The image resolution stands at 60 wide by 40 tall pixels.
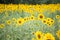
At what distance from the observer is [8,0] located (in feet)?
25.2

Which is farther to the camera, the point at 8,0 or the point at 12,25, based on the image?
the point at 8,0

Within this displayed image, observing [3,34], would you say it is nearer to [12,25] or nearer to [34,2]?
[12,25]

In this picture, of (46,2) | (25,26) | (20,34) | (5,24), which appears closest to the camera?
(20,34)

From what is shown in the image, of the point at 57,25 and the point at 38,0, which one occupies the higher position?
the point at 57,25

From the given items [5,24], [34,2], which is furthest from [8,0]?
[5,24]

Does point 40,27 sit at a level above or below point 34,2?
above

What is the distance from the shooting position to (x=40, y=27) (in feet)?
10.7

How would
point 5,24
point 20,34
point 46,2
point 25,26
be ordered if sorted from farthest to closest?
point 46,2 → point 5,24 → point 25,26 → point 20,34

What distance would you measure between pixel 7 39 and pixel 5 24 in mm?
671

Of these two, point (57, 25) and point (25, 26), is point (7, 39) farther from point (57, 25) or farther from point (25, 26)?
point (57, 25)

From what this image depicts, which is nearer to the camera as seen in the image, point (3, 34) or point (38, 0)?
point (3, 34)

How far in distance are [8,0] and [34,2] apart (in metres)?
0.97

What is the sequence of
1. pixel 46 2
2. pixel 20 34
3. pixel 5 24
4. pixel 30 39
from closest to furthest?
1. pixel 30 39
2. pixel 20 34
3. pixel 5 24
4. pixel 46 2

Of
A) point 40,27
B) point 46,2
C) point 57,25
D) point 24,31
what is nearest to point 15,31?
point 24,31
